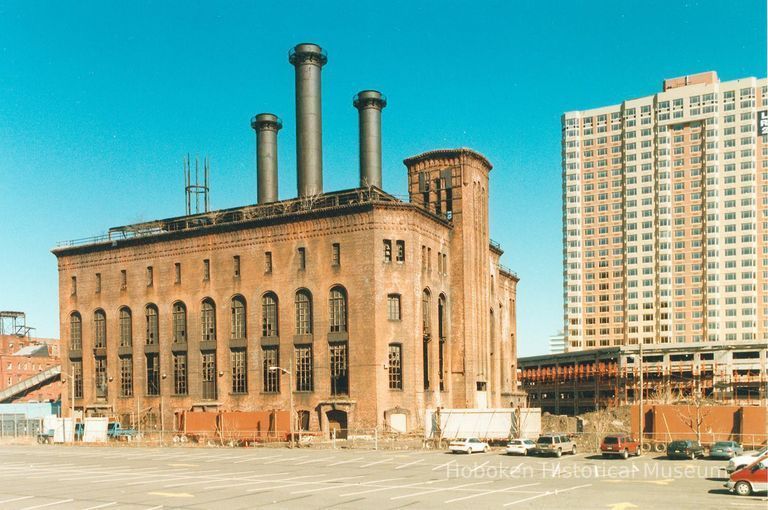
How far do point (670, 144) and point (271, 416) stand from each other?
117m

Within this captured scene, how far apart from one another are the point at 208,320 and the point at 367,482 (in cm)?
4588

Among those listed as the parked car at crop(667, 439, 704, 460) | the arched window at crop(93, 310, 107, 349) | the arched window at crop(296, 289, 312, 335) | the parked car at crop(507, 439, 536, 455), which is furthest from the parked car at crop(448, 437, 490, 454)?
the arched window at crop(93, 310, 107, 349)

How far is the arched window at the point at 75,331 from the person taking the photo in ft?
280

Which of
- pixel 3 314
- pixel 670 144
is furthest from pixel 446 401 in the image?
pixel 670 144

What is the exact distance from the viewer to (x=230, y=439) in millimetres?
65875

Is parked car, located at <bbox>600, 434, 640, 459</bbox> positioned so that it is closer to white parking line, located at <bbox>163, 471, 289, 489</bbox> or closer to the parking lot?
the parking lot

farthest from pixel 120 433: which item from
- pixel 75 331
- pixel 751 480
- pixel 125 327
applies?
pixel 751 480

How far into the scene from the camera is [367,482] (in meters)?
34.4

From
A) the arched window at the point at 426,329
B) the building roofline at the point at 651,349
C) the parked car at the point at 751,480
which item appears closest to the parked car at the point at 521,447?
the parked car at the point at 751,480

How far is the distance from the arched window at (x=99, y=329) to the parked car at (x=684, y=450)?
59512 mm

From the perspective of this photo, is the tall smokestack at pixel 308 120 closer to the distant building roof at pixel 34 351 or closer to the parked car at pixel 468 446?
the parked car at pixel 468 446

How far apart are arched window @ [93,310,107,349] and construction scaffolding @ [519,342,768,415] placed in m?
71.2

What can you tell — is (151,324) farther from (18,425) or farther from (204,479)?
(204,479)

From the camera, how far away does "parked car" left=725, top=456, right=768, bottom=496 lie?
2888 cm
